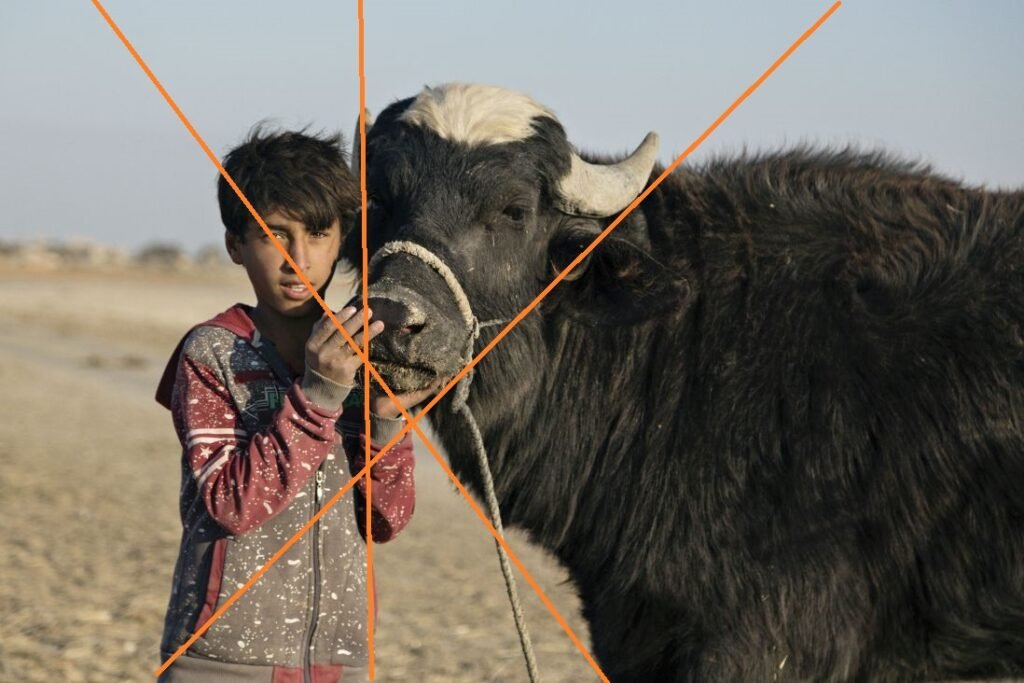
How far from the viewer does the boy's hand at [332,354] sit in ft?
11.3

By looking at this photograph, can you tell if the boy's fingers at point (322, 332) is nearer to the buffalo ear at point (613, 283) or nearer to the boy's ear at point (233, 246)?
the boy's ear at point (233, 246)

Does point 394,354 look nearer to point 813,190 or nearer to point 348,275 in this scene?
point 348,275

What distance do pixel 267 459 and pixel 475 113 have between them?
156cm

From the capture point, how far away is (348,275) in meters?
4.95

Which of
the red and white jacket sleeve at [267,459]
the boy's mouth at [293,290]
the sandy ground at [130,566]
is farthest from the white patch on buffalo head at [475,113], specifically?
the sandy ground at [130,566]

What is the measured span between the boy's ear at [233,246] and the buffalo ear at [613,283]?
3.88ft

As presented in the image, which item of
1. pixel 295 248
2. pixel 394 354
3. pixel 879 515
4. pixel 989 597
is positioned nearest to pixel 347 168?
pixel 295 248

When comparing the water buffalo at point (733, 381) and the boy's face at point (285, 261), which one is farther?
the water buffalo at point (733, 381)

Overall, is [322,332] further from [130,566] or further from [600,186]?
[130,566]

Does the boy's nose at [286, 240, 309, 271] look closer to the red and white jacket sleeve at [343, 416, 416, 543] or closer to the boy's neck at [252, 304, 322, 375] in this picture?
the boy's neck at [252, 304, 322, 375]

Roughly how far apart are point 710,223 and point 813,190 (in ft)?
1.36

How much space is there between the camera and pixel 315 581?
378 centimetres

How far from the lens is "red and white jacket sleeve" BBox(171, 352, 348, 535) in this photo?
11.5 ft

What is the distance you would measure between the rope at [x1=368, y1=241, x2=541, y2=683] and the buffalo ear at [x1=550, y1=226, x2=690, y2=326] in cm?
36
